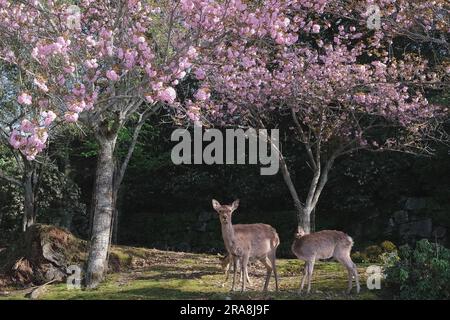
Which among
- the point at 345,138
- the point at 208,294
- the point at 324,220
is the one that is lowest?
the point at 208,294

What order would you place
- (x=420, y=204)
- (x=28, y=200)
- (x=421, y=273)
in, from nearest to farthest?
(x=421, y=273) < (x=28, y=200) < (x=420, y=204)

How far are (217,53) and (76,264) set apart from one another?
597 centimetres

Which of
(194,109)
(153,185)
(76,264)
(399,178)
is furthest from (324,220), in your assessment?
(194,109)

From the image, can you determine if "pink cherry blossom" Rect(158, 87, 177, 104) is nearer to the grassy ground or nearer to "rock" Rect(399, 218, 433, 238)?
the grassy ground

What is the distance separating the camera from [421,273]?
10281 mm

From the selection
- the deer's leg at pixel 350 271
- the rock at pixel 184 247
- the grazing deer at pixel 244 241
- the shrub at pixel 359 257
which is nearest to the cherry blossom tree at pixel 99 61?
the grazing deer at pixel 244 241

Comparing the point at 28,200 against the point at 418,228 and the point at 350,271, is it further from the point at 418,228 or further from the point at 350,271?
the point at 418,228

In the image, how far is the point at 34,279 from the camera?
509 inches

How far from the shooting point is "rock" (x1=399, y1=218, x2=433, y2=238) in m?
22.5

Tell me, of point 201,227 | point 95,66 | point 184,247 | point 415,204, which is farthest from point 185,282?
point 201,227

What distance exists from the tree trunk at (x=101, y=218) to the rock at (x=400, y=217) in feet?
48.0

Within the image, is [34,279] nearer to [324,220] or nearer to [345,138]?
[345,138]

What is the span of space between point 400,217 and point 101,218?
14.9 m

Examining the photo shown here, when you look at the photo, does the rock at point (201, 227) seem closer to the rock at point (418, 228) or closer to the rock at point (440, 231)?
the rock at point (418, 228)
